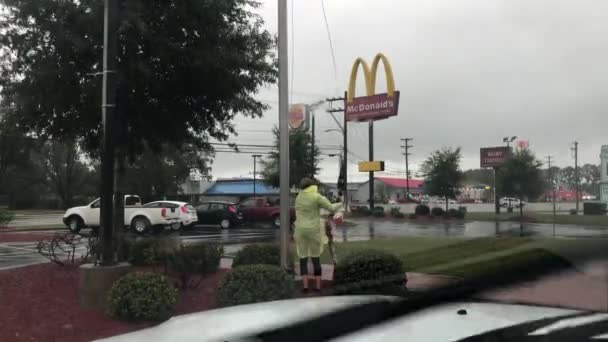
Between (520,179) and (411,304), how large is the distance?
29346 mm

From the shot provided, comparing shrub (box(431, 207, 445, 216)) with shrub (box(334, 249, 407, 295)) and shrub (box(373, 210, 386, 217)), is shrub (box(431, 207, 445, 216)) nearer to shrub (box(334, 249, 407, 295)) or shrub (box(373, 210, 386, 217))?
shrub (box(373, 210, 386, 217))

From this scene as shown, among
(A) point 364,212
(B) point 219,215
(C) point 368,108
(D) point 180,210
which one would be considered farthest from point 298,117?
(D) point 180,210

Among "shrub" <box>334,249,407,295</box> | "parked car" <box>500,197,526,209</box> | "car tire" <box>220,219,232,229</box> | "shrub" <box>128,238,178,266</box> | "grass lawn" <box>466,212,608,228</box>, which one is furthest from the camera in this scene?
"parked car" <box>500,197,526,209</box>

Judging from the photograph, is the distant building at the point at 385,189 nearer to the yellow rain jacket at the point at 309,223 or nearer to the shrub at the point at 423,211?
the shrub at the point at 423,211

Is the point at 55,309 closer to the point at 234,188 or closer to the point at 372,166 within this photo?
the point at 372,166

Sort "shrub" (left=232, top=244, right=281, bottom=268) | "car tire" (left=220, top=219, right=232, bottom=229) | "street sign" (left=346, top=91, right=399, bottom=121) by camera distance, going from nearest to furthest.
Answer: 1. "shrub" (left=232, top=244, right=281, bottom=268)
2. "car tire" (left=220, top=219, right=232, bottom=229)
3. "street sign" (left=346, top=91, right=399, bottom=121)

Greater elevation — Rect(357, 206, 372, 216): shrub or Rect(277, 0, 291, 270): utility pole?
Rect(277, 0, 291, 270): utility pole

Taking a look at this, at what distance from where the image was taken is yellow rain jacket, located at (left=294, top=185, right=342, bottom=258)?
24.7 ft

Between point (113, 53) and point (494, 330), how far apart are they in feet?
22.9

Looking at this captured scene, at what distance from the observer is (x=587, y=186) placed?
16.6 meters

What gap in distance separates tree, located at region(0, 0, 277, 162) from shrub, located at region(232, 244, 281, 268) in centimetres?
299

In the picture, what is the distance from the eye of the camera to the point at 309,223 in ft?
24.7

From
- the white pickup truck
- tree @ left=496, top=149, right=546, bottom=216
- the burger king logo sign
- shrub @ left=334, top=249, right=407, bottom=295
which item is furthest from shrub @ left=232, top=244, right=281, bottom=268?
the burger king logo sign

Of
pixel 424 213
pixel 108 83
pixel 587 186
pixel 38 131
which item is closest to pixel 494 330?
pixel 108 83
